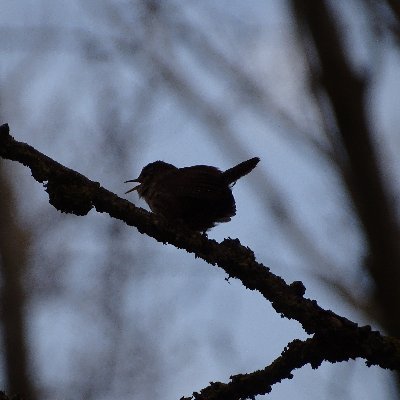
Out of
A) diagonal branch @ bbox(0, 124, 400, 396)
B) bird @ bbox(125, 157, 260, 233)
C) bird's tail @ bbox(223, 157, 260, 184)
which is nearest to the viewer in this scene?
diagonal branch @ bbox(0, 124, 400, 396)

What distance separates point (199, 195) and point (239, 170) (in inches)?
12.3

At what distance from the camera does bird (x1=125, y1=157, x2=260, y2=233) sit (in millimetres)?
4051

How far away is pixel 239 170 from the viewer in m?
4.22

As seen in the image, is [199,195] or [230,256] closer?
[230,256]

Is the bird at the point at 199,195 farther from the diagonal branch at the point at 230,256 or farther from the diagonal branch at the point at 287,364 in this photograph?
the diagonal branch at the point at 287,364

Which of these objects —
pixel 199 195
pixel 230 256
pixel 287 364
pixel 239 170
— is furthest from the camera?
pixel 239 170

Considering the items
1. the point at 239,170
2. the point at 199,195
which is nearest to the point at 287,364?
the point at 199,195

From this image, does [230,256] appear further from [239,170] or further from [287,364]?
[239,170]

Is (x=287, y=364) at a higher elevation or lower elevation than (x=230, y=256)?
lower

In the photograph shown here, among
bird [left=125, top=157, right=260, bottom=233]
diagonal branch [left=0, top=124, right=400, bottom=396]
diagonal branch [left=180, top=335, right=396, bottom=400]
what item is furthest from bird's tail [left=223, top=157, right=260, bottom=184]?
diagonal branch [left=180, top=335, right=396, bottom=400]

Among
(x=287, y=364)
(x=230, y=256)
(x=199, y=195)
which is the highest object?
(x=199, y=195)

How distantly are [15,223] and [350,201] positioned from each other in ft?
16.6

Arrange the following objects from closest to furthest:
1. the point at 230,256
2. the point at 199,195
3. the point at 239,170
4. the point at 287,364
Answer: the point at 287,364
the point at 230,256
the point at 199,195
the point at 239,170

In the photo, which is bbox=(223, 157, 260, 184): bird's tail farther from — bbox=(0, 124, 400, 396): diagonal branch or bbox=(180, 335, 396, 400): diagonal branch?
bbox=(180, 335, 396, 400): diagonal branch
